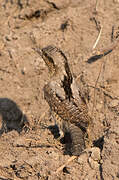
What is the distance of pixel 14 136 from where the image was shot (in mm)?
4531

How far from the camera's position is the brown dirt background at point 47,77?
365 cm

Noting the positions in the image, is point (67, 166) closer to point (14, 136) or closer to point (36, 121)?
point (14, 136)

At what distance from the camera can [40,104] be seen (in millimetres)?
5500

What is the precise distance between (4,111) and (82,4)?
3.11 m

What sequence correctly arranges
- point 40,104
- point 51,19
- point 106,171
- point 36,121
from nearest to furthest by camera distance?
point 106,171 < point 36,121 < point 40,104 < point 51,19

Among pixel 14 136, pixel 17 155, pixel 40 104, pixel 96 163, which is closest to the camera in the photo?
pixel 96 163

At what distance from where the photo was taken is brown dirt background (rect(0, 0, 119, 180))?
365 cm

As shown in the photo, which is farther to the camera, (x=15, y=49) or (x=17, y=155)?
(x=15, y=49)

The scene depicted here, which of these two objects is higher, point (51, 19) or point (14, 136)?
point (51, 19)

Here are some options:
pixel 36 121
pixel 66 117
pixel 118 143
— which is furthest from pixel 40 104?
pixel 118 143

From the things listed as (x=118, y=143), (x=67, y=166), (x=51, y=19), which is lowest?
(x=67, y=166)

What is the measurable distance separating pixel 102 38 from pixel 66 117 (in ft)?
7.15

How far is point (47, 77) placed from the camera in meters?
5.70

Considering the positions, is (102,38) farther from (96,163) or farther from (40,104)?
(96,163)
